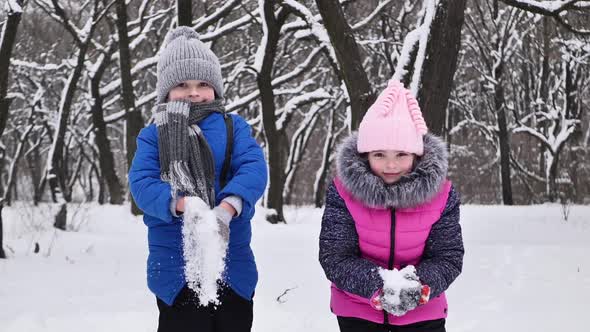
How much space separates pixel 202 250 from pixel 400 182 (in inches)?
32.8

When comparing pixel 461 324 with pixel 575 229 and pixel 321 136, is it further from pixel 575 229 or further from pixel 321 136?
pixel 321 136

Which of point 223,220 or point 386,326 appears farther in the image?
point 386,326

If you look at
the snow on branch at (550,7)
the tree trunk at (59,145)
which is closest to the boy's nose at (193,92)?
the snow on branch at (550,7)

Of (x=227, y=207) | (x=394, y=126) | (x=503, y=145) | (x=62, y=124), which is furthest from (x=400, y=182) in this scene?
(x=503, y=145)

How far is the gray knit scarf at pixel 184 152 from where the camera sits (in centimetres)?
246

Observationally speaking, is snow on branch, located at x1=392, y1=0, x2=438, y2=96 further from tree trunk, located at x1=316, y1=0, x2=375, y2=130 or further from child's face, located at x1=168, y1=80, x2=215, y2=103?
child's face, located at x1=168, y1=80, x2=215, y2=103

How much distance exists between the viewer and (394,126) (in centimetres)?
254

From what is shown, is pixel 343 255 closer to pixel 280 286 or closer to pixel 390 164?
pixel 390 164

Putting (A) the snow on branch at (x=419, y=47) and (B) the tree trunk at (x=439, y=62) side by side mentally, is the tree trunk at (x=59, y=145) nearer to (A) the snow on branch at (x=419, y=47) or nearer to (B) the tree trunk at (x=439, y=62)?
(A) the snow on branch at (x=419, y=47)

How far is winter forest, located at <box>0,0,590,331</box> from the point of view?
608cm

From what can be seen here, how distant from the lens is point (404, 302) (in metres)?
2.24

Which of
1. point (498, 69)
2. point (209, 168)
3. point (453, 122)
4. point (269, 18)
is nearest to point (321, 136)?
point (453, 122)

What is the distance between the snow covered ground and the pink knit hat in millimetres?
2452

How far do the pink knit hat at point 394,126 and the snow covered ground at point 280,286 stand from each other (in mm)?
2452
